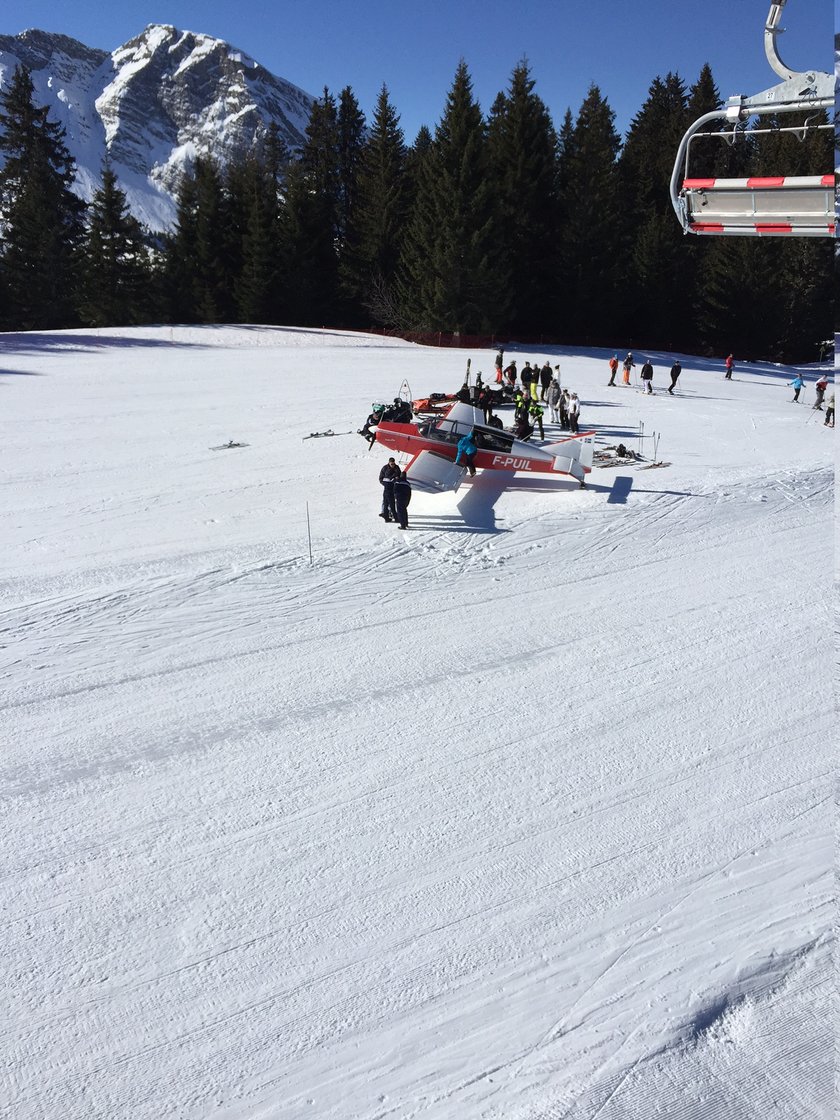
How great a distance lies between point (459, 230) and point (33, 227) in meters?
25.6

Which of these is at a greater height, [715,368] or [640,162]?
[640,162]

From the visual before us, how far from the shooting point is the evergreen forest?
38.9 metres

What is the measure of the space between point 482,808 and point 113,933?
3.14m

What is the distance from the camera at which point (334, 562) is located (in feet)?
36.6

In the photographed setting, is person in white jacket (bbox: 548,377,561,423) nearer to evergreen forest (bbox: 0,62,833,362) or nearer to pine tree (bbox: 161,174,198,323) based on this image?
evergreen forest (bbox: 0,62,833,362)

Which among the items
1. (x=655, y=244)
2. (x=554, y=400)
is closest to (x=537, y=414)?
(x=554, y=400)

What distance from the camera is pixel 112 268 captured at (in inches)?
1750

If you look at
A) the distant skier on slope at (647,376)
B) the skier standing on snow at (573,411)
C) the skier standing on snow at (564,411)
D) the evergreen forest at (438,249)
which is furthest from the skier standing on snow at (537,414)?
the evergreen forest at (438,249)

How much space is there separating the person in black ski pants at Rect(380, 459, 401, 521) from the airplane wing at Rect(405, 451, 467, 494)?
78cm

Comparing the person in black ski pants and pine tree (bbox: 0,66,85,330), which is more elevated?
pine tree (bbox: 0,66,85,330)

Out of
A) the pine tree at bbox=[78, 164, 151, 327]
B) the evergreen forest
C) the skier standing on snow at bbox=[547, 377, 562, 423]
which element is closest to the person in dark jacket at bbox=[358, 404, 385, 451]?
the skier standing on snow at bbox=[547, 377, 562, 423]

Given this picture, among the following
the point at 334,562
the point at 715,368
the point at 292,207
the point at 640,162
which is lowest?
the point at 334,562

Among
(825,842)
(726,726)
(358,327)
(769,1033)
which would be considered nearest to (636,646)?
(726,726)

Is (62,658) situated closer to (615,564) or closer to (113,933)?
(113,933)
